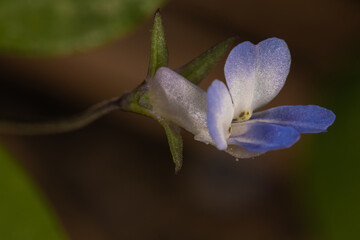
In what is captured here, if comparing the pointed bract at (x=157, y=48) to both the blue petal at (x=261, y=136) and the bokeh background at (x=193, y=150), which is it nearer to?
the blue petal at (x=261, y=136)

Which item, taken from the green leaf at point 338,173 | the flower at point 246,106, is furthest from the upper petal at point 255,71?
the green leaf at point 338,173

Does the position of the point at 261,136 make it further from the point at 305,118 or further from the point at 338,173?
the point at 338,173

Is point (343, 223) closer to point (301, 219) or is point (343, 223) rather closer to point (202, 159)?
point (301, 219)

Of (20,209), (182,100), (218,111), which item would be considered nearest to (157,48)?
(182,100)

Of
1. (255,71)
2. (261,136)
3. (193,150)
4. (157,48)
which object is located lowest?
(261,136)

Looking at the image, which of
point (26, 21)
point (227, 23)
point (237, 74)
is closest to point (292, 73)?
point (227, 23)

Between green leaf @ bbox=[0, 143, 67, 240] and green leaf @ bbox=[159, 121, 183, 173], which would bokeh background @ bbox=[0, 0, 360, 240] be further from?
green leaf @ bbox=[159, 121, 183, 173]

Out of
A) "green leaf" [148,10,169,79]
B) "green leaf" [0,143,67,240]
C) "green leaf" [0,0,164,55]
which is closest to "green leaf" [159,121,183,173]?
"green leaf" [148,10,169,79]
